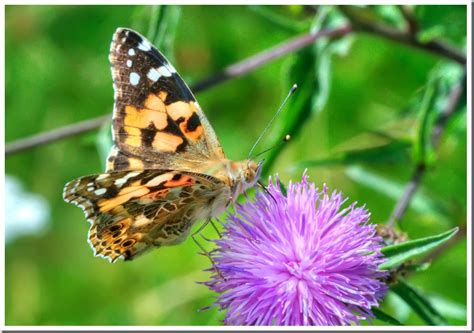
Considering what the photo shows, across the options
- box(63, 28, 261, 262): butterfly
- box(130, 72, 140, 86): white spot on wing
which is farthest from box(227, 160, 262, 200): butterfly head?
box(130, 72, 140, 86): white spot on wing

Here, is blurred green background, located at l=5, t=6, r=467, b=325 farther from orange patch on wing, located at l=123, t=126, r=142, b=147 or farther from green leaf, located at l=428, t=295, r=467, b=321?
orange patch on wing, located at l=123, t=126, r=142, b=147

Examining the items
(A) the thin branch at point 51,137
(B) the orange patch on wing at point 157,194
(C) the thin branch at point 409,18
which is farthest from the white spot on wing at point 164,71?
(C) the thin branch at point 409,18

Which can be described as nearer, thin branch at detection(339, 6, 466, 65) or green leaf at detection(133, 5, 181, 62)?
green leaf at detection(133, 5, 181, 62)

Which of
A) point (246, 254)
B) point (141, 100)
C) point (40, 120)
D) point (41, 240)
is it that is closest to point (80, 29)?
point (40, 120)

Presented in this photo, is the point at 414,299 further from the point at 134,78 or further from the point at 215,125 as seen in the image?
the point at 215,125

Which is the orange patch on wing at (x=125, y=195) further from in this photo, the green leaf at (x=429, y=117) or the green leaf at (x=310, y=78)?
the green leaf at (x=429, y=117)

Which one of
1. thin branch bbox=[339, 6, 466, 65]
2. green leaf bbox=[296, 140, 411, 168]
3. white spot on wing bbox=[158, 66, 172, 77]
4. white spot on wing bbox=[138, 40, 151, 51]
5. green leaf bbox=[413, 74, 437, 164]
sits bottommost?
white spot on wing bbox=[158, 66, 172, 77]
